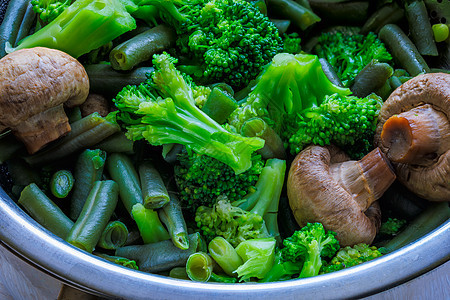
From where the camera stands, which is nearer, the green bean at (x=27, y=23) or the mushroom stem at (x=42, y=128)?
the mushroom stem at (x=42, y=128)

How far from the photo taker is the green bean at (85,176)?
1.26m

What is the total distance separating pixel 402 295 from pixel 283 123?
640 millimetres

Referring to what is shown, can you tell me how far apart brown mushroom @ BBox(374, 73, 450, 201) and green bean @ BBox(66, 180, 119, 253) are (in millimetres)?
802

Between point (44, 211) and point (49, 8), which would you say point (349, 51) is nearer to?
point (49, 8)

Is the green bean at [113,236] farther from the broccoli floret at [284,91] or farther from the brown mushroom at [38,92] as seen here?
the broccoli floret at [284,91]

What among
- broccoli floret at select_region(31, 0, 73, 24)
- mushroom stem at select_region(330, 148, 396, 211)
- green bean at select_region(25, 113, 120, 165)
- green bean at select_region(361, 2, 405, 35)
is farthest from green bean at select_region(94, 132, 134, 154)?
green bean at select_region(361, 2, 405, 35)

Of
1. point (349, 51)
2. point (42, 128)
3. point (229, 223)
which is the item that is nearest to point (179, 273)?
point (229, 223)

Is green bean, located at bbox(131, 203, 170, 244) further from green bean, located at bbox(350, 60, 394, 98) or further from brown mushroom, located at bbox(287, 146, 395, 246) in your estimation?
green bean, located at bbox(350, 60, 394, 98)

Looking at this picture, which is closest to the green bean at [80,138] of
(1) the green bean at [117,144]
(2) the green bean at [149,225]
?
(1) the green bean at [117,144]

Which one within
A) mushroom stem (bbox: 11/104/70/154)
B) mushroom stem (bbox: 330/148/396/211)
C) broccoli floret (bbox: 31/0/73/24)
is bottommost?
mushroom stem (bbox: 330/148/396/211)

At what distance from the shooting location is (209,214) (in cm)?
125

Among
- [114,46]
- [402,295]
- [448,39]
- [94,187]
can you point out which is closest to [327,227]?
[402,295]

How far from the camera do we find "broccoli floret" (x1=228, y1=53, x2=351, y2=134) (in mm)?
1341

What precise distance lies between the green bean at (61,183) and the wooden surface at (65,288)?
0.74 ft
